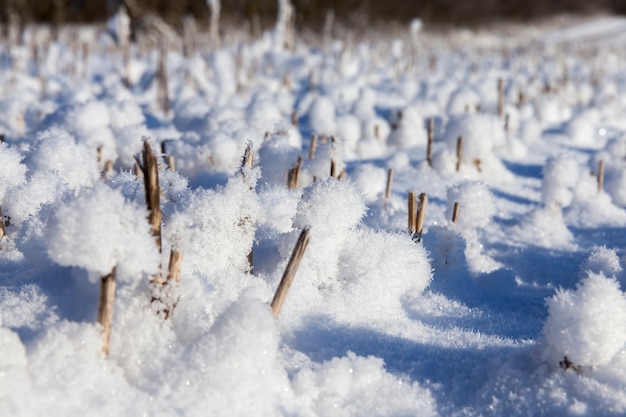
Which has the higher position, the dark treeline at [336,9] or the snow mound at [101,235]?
the dark treeline at [336,9]

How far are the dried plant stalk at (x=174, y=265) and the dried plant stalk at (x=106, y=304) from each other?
118mm

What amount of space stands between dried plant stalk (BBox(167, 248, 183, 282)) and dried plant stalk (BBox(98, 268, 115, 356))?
0.12 m

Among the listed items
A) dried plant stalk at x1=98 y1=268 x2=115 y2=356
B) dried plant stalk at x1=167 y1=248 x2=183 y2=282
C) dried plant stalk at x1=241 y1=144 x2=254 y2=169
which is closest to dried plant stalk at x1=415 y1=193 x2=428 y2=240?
dried plant stalk at x1=241 y1=144 x2=254 y2=169

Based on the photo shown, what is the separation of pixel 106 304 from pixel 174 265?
0.14 metres

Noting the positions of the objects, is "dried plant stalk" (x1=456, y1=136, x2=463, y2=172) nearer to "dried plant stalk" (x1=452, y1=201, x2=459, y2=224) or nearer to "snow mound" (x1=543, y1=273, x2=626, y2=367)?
"dried plant stalk" (x1=452, y1=201, x2=459, y2=224)

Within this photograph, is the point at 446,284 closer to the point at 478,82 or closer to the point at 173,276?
the point at 173,276

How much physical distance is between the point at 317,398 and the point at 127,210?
1.54 feet

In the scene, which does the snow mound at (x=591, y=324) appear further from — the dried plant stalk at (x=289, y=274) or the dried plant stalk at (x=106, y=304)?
the dried plant stalk at (x=106, y=304)

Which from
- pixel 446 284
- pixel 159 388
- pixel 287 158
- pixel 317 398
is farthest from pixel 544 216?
pixel 159 388

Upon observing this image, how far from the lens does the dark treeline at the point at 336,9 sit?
11.8m

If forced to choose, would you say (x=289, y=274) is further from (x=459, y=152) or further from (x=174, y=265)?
(x=459, y=152)

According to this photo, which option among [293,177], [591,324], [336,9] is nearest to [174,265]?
[591,324]

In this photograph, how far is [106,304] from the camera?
1059mm

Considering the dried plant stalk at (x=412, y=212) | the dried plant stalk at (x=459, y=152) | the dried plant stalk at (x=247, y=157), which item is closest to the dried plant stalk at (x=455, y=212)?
the dried plant stalk at (x=412, y=212)
